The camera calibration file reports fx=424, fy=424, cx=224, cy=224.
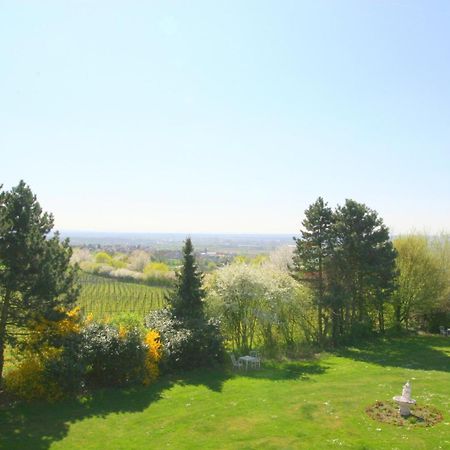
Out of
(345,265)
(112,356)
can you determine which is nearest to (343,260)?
(345,265)

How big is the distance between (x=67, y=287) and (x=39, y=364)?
3.38 m

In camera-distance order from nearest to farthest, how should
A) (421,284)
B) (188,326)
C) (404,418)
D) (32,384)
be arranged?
1. (404,418)
2. (32,384)
3. (188,326)
4. (421,284)

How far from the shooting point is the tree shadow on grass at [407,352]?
1005 inches

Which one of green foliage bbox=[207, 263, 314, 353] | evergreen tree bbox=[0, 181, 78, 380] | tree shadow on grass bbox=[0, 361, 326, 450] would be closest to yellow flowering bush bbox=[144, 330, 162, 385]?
tree shadow on grass bbox=[0, 361, 326, 450]

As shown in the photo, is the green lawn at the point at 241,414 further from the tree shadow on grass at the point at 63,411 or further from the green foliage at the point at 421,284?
the green foliage at the point at 421,284

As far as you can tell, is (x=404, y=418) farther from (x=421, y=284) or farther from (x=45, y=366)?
(x=421, y=284)

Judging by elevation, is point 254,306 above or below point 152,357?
above

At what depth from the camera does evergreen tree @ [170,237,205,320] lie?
26234 millimetres

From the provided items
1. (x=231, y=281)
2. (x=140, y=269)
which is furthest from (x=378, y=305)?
(x=140, y=269)

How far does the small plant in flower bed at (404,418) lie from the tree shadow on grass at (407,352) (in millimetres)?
9910

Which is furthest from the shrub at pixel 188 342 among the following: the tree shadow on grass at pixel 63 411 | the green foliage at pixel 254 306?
the green foliage at pixel 254 306

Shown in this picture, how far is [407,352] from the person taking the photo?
96.2ft

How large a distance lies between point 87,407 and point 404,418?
39.6ft

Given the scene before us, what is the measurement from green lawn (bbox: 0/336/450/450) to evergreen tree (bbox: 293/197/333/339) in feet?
31.0
